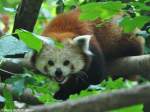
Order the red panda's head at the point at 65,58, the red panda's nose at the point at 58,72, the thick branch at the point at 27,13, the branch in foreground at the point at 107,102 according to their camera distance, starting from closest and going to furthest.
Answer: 1. the branch in foreground at the point at 107,102
2. the thick branch at the point at 27,13
3. the red panda's nose at the point at 58,72
4. the red panda's head at the point at 65,58

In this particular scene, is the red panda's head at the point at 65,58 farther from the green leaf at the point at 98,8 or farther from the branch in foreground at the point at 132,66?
the green leaf at the point at 98,8

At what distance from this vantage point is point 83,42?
3.62m

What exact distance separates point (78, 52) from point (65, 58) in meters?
0.21

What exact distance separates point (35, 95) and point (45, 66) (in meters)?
1.48

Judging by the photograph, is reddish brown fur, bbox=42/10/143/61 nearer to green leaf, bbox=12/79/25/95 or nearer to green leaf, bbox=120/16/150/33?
green leaf, bbox=12/79/25/95

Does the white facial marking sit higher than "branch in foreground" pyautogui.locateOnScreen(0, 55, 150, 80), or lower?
lower

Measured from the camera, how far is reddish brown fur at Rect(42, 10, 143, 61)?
150 inches

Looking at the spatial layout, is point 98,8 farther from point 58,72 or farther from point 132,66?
point 58,72

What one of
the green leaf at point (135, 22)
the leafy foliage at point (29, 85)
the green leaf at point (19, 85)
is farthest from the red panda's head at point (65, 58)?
the green leaf at point (135, 22)

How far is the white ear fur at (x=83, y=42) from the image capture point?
Answer: 11.9ft

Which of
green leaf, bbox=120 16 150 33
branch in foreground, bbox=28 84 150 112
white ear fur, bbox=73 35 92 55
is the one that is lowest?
white ear fur, bbox=73 35 92 55

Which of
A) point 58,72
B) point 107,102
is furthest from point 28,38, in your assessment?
point 58,72

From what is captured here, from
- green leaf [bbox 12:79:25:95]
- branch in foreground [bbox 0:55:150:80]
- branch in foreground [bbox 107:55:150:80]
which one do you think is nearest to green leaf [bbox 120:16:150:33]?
green leaf [bbox 12:79:25:95]

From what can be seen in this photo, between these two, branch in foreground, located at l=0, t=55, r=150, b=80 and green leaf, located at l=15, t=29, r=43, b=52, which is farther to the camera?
branch in foreground, located at l=0, t=55, r=150, b=80
